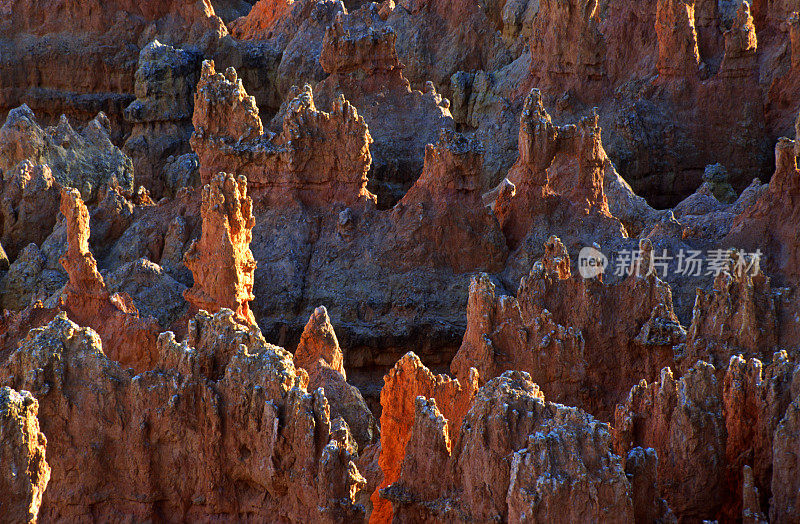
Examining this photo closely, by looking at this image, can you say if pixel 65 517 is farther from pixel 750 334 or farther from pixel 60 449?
pixel 750 334

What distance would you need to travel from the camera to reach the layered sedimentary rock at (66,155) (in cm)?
2328

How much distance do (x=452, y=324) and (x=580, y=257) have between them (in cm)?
223

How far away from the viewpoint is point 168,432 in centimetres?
1002

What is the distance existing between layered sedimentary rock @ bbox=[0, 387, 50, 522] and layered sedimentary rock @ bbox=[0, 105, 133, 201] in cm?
1502

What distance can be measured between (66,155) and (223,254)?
10.3 meters

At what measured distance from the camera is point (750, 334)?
1267 cm

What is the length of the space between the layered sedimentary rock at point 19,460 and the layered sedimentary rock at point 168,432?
164 centimetres

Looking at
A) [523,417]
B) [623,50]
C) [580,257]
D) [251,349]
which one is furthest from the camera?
[623,50]

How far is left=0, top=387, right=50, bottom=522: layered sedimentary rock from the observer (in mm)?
7957

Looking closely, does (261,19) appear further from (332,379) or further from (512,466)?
(512,466)

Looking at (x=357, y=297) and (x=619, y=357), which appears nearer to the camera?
(x=619, y=357)

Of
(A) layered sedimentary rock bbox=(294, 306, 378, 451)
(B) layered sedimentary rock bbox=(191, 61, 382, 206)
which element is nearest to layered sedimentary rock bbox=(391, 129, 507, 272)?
(B) layered sedimentary rock bbox=(191, 61, 382, 206)

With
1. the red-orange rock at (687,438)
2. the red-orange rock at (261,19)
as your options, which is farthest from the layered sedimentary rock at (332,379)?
the red-orange rock at (261,19)

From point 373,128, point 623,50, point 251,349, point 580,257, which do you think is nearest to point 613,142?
point 623,50
